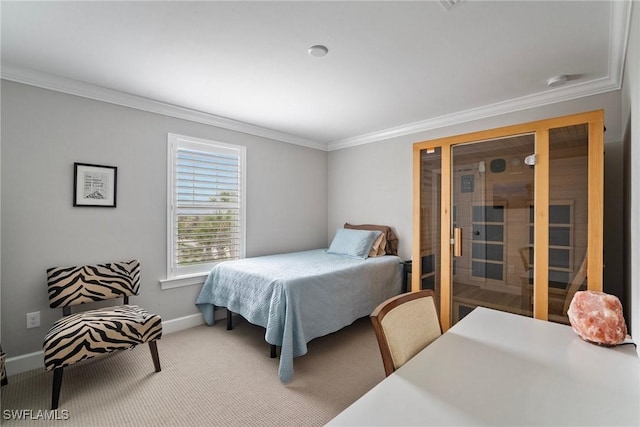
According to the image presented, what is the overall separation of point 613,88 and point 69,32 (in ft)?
13.9

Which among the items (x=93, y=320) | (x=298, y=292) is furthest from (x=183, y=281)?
(x=298, y=292)

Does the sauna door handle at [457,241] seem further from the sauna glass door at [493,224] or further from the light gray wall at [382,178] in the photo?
the light gray wall at [382,178]

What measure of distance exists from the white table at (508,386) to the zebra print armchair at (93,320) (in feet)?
6.93

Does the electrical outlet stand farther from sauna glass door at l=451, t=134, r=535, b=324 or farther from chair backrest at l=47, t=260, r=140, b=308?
sauna glass door at l=451, t=134, r=535, b=324

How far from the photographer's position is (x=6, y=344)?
92.1 inches

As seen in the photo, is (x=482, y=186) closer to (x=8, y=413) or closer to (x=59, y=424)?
(x=59, y=424)

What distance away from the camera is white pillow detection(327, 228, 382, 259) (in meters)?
3.67

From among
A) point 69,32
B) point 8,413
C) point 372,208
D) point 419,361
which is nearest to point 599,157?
point 419,361

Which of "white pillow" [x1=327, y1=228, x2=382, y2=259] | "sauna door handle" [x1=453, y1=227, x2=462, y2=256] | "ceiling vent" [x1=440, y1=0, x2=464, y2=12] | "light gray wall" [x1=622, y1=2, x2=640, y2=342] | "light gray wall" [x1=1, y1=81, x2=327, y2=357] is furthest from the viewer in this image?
"white pillow" [x1=327, y1=228, x2=382, y2=259]

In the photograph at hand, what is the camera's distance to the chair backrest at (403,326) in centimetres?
116

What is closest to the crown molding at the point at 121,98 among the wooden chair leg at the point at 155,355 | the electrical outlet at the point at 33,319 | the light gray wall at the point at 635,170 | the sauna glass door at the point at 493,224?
the electrical outlet at the point at 33,319

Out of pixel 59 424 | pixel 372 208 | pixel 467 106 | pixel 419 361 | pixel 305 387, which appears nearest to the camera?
pixel 419 361

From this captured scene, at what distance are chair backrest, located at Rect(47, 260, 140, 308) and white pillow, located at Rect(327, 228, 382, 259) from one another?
2.31 metres

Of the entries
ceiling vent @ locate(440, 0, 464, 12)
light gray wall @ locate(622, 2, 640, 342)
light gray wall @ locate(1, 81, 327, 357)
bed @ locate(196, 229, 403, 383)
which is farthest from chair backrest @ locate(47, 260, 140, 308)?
light gray wall @ locate(622, 2, 640, 342)
